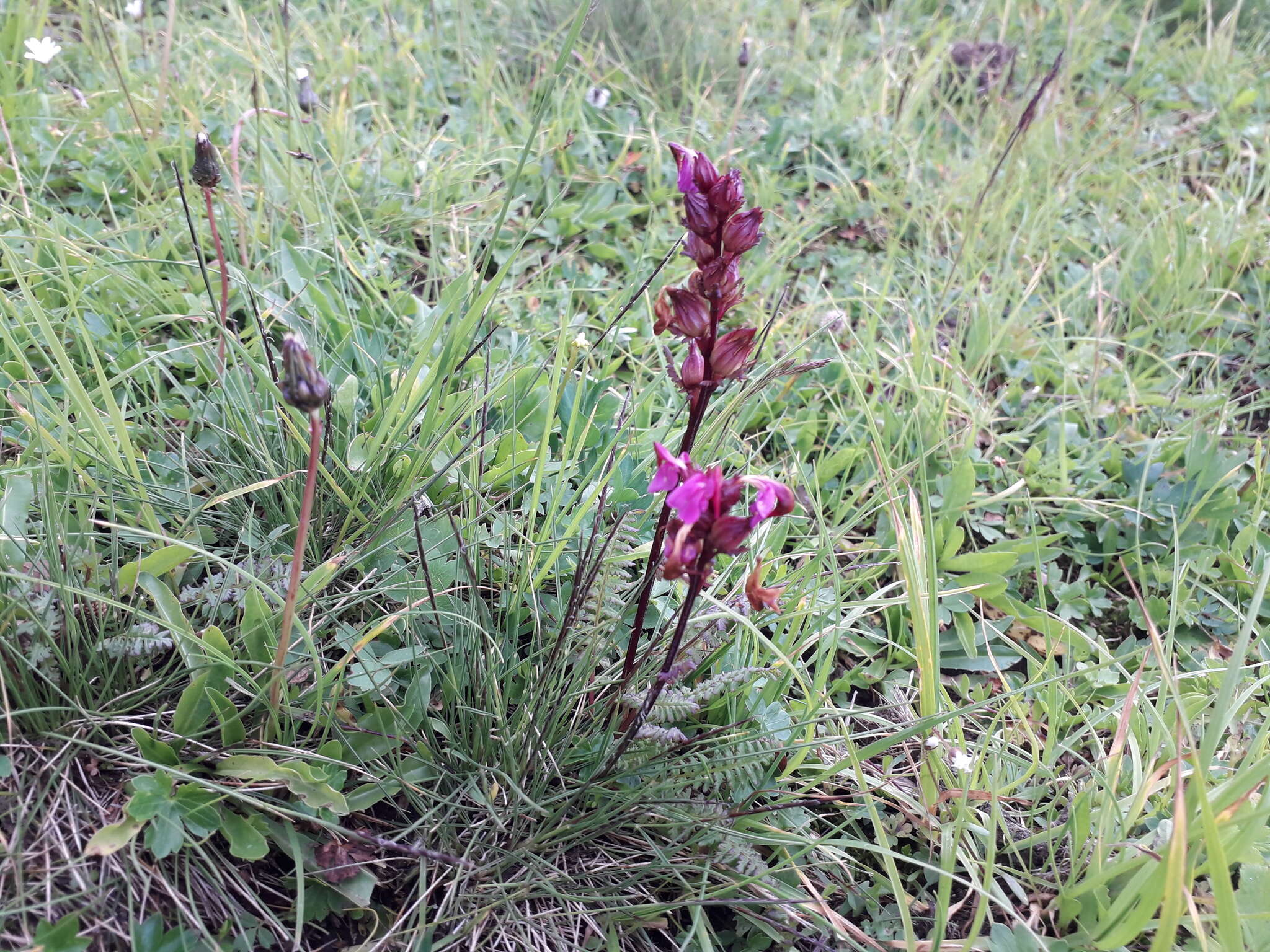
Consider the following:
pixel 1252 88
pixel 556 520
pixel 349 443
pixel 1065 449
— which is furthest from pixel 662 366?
pixel 1252 88

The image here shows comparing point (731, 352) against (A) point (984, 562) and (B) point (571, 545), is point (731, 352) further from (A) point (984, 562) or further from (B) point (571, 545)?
(A) point (984, 562)

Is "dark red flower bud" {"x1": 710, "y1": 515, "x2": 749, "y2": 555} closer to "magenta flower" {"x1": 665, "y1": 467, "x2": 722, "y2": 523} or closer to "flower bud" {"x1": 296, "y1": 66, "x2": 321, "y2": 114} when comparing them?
"magenta flower" {"x1": 665, "y1": 467, "x2": 722, "y2": 523}

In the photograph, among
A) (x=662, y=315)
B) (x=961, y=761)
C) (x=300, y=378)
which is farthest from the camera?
(x=961, y=761)

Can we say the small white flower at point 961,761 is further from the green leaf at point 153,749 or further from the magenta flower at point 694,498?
the green leaf at point 153,749

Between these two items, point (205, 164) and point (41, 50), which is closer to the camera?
point (205, 164)

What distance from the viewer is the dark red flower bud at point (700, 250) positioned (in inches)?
41.6

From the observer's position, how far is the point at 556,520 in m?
1.48

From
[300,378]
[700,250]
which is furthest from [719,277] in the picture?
[300,378]

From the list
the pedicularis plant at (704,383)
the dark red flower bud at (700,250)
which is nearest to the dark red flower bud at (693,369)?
the pedicularis plant at (704,383)

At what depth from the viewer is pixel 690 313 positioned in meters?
1.07

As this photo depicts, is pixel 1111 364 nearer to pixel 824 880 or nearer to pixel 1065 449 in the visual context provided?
pixel 1065 449

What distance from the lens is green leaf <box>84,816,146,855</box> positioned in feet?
3.30

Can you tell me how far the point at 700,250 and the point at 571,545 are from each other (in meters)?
0.62

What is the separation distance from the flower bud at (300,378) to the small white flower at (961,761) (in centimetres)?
111
